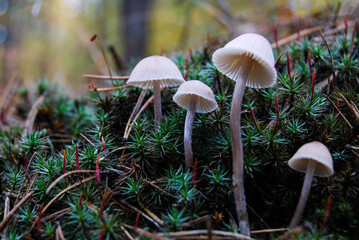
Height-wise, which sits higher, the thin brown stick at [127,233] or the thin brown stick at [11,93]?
the thin brown stick at [11,93]

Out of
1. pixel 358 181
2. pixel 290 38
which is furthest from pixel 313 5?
pixel 358 181

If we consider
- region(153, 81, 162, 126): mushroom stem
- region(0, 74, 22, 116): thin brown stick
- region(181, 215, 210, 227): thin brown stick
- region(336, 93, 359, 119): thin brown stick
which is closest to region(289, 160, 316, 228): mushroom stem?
region(181, 215, 210, 227): thin brown stick

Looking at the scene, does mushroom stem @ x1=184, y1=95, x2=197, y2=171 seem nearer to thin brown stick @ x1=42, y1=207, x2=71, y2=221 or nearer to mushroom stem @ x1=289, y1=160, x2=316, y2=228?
mushroom stem @ x1=289, y1=160, x2=316, y2=228

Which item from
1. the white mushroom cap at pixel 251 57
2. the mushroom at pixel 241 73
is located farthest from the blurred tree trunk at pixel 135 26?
the mushroom at pixel 241 73

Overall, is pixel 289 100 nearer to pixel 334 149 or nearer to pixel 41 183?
pixel 334 149

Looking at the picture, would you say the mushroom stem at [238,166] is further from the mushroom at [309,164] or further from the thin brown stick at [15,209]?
the thin brown stick at [15,209]

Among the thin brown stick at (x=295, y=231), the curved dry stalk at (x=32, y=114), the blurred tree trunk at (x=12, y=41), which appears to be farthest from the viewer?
the blurred tree trunk at (x=12, y=41)
